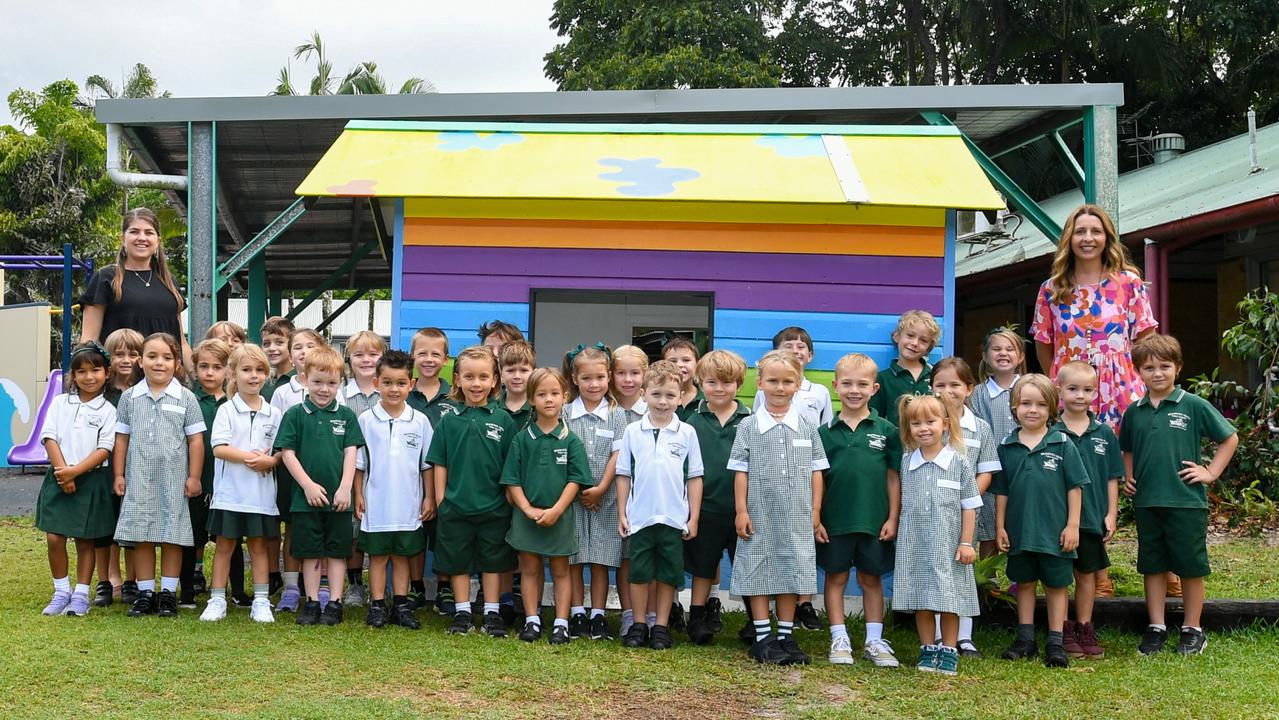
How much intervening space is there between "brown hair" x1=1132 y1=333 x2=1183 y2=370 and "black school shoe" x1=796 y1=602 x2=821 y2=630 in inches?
76.7

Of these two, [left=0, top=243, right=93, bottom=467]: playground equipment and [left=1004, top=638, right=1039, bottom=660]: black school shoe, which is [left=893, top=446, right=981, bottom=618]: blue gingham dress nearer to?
[left=1004, top=638, right=1039, bottom=660]: black school shoe

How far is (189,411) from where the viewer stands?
17.6ft

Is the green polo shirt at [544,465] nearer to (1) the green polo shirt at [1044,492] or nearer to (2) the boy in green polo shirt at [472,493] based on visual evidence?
(2) the boy in green polo shirt at [472,493]

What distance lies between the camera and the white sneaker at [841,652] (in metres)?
4.66

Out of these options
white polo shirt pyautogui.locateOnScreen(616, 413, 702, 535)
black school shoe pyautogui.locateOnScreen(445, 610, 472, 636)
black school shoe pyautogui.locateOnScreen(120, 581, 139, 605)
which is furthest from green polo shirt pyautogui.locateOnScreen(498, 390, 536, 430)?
black school shoe pyautogui.locateOnScreen(120, 581, 139, 605)

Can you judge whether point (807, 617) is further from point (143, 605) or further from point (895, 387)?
point (143, 605)

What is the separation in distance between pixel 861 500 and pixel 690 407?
1019 mm

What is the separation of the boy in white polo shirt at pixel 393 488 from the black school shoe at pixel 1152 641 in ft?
10.8

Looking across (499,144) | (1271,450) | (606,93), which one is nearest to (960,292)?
(1271,450)

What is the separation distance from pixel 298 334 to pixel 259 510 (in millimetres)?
1014

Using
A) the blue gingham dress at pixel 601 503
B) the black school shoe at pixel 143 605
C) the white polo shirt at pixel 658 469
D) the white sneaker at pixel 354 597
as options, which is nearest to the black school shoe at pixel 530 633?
the blue gingham dress at pixel 601 503

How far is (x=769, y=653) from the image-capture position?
183 inches

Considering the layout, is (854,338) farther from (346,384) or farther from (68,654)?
(68,654)

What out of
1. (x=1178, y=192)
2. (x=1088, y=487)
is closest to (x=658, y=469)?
(x=1088, y=487)
